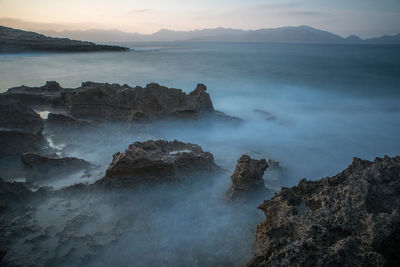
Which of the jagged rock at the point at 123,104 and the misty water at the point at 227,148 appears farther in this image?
the jagged rock at the point at 123,104

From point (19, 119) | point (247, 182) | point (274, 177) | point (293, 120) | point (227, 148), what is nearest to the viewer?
point (247, 182)

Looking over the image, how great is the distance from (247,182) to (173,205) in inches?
50.9

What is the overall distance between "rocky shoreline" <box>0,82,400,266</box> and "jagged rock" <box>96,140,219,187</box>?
0.06ft

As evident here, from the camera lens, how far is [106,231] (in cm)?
342

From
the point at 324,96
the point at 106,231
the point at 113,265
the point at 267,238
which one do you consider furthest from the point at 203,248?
the point at 324,96

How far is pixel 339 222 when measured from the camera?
246 centimetres

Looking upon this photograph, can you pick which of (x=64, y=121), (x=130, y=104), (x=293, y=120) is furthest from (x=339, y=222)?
(x=293, y=120)

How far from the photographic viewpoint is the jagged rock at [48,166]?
15.5 ft

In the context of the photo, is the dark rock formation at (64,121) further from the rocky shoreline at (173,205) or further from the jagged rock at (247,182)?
the jagged rock at (247,182)

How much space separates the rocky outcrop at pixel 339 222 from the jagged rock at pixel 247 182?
84 centimetres

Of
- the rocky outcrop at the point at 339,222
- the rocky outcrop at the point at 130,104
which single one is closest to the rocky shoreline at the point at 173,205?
the rocky outcrop at the point at 339,222

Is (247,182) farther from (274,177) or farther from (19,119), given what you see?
(19,119)

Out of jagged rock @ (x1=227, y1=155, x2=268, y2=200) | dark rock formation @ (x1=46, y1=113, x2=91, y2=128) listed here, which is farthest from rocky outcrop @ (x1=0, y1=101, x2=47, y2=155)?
jagged rock @ (x1=227, y1=155, x2=268, y2=200)

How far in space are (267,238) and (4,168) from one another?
5.21 metres
